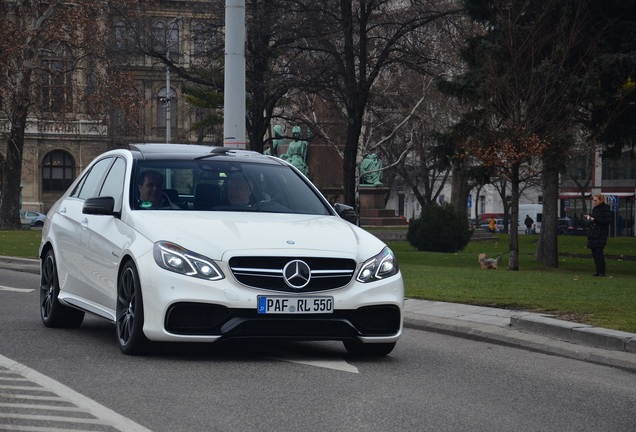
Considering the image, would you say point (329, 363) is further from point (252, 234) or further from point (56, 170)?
point (56, 170)

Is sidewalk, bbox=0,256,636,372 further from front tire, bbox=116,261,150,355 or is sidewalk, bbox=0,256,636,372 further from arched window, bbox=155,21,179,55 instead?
arched window, bbox=155,21,179,55

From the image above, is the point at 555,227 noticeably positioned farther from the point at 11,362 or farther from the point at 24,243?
the point at 11,362

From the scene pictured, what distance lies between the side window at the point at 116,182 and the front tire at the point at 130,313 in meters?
0.92

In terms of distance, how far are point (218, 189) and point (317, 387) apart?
2804 mm

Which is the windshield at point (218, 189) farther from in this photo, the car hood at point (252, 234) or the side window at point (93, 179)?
the side window at point (93, 179)

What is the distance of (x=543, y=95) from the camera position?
28.1m

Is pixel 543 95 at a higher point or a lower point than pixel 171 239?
higher

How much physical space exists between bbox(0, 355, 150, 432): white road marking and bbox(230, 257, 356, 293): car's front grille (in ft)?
5.21

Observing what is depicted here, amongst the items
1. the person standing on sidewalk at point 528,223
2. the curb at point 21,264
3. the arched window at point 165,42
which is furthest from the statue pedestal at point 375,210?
the person standing on sidewalk at point 528,223

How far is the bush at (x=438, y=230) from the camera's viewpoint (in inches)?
1629

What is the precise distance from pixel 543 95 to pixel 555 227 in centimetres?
690

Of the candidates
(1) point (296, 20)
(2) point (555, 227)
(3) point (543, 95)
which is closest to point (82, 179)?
(3) point (543, 95)

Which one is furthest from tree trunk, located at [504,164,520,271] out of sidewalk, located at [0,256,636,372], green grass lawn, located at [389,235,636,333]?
sidewalk, located at [0,256,636,372]

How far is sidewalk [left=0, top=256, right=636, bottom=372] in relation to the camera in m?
11.1
